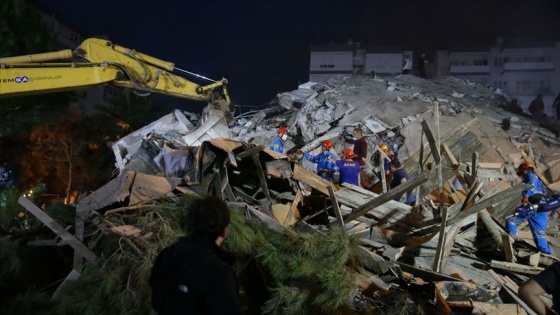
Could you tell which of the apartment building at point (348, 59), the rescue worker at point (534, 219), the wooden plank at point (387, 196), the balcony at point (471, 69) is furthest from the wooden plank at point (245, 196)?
the balcony at point (471, 69)

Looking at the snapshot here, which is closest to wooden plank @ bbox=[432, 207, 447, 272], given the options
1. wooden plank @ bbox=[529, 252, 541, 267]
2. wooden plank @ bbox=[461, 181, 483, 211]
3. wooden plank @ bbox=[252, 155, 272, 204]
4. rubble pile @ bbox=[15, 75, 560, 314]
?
rubble pile @ bbox=[15, 75, 560, 314]

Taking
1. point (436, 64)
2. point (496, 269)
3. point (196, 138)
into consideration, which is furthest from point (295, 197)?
point (436, 64)

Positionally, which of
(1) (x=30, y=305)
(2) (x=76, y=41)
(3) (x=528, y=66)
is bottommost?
(1) (x=30, y=305)

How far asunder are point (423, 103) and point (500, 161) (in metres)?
3.78

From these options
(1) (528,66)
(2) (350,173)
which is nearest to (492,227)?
(2) (350,173)

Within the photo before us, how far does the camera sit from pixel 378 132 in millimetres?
13797

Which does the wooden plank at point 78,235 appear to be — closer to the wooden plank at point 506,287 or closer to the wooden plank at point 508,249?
the wooden plank at point 506,287

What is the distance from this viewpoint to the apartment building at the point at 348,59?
4862 cm

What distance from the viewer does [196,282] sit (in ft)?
6.82

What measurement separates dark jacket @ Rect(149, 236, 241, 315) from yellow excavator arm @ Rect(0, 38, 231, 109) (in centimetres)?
601

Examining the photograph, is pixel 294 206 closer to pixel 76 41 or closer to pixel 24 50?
pixel 24 50

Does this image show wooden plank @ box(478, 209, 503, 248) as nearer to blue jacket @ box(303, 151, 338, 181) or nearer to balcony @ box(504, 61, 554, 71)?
blue jacket @ box(303, 151, 338, 181)

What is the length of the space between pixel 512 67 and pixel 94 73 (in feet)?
161

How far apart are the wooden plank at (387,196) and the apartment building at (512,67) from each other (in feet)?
142
